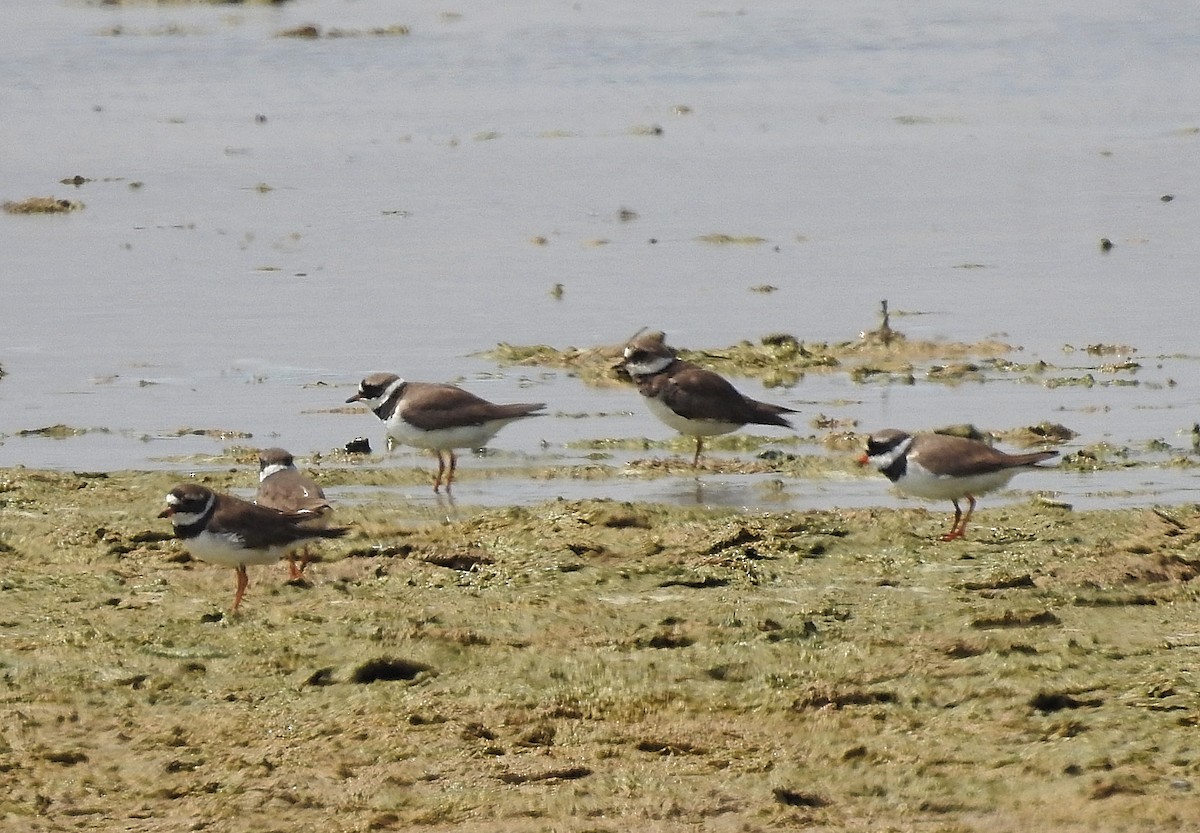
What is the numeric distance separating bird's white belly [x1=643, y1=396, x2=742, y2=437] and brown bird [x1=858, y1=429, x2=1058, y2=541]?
5.40 feet

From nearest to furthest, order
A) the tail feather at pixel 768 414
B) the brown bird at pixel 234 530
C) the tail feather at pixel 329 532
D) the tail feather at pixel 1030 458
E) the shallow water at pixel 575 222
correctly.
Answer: the brown bird at pixel 234 530 → the tail feather at pixel 329 532 → the tail feather at pixel 1030 458 → the tail feather at pixel 768 414 → the shallow water at pixel 575 222

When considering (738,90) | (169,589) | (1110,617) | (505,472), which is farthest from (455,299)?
(738,90)

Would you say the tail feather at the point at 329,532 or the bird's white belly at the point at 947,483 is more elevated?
the tail feather at the point at 329,532

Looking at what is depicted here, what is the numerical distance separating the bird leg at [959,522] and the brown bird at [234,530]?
2.95 metres

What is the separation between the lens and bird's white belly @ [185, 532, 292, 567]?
905 centimetres

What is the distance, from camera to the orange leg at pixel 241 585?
8.83m

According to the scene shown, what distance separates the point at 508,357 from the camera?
596 inches

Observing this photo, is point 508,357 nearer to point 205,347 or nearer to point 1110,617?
point 205,347

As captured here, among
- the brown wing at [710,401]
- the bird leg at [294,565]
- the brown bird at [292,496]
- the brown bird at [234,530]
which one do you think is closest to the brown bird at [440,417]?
the brown wing at [710,401]

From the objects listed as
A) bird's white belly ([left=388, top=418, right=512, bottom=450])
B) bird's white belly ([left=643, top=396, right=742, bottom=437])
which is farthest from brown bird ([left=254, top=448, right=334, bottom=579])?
bird's white belly ([left=643, top=396, right=742, bottom=437])

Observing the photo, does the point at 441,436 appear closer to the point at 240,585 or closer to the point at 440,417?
the point at 440,417

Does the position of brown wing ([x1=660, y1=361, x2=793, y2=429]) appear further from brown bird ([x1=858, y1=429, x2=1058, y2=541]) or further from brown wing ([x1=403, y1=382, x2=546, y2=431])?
brown bird ([x1=858, y1=429, x2=1058, y2=541])

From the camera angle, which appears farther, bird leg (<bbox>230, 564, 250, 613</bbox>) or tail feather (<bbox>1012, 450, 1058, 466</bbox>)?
tail feather (<bbox>1012, 450, 1058, 466</bbox>)

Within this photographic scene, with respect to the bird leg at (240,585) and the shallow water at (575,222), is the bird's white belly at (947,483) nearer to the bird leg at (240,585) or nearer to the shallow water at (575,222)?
the shallow water at (575,222)
